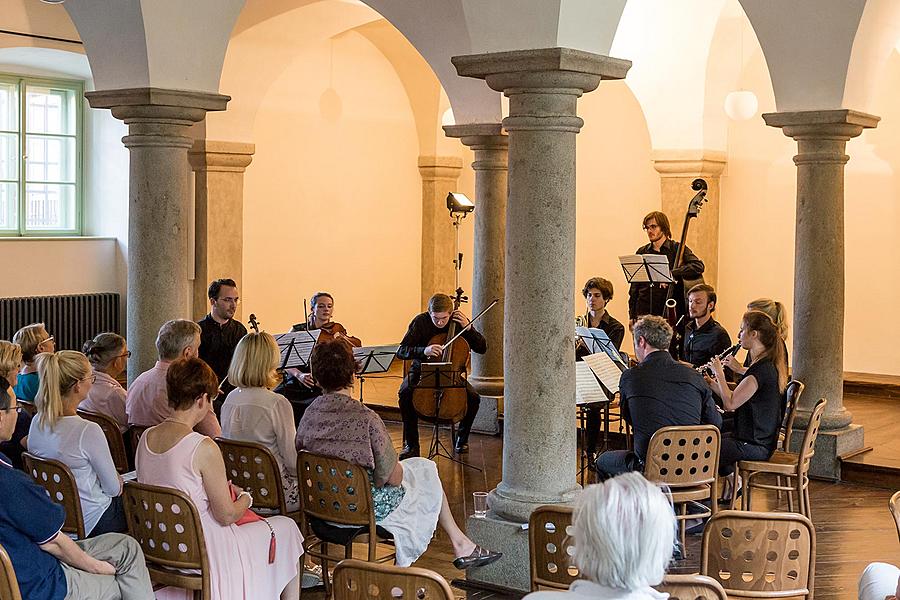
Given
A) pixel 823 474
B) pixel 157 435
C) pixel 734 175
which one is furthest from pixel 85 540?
pixel 734 175

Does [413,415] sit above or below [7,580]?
below

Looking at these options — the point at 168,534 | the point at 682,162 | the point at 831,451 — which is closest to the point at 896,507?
the point at 168,534

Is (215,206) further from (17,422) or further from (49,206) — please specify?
(17,422)

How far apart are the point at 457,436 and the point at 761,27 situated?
11.8 feet

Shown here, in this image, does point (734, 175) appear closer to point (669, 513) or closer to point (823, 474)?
point (823, 474)

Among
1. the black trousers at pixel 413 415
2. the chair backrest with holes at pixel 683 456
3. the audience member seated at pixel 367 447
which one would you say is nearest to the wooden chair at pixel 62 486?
the audience member seated at pixel 367 447

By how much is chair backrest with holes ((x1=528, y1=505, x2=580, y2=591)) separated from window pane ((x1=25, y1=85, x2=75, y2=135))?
9.22 metres

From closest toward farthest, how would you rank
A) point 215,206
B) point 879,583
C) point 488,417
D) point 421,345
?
point 879,583
point 421,345
point 488,417
point 215,206

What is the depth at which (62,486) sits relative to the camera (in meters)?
4.36

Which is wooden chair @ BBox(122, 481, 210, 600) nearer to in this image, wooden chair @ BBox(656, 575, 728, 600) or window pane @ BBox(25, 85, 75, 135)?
wooden chair @ BBox(656, 575, 728, 600)

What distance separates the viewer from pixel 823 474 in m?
8.09

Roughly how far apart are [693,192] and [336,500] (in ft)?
26.6

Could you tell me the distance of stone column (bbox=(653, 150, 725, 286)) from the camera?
39.3 feet

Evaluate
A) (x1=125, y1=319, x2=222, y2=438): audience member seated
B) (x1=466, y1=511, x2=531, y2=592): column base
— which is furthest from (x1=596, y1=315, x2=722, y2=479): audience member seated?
(x1=125, y1=319, x2=222, y2=438): audience member seated
